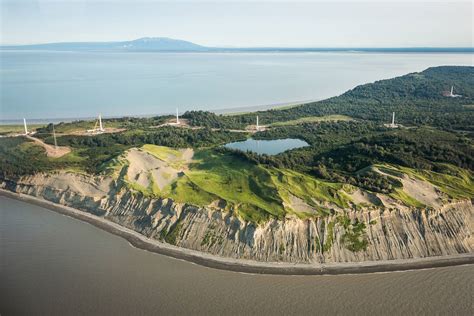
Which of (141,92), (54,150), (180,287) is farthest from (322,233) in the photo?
(141,92)

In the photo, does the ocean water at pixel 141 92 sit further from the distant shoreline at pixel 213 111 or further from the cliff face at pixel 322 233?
the cliff face at pixel 322 233

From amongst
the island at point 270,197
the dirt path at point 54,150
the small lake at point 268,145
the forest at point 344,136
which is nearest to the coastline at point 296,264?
the island at point 270,197

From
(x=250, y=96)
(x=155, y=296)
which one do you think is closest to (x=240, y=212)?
(x=155, y=296)

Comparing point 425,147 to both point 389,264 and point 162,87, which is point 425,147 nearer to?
point 389,264

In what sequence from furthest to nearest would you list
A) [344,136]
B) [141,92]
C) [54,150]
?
[141,92] < [344,136] < [54,150]

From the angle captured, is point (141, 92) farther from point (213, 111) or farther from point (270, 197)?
point (270, 197)

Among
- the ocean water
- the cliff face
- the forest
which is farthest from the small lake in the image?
the ocean water

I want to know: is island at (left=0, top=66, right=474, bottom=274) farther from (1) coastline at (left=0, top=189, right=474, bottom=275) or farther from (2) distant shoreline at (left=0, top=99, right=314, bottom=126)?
(2) distant shoreline at (left=0, top=99, right=314, bottom=126)
